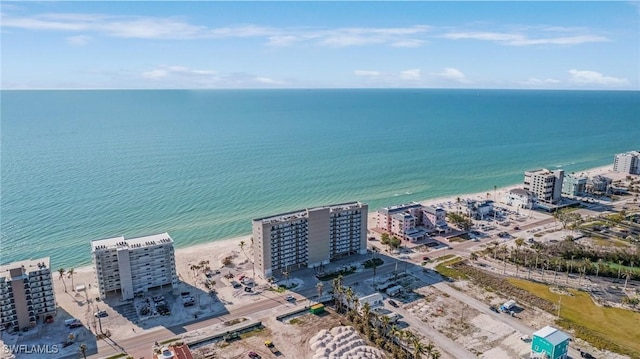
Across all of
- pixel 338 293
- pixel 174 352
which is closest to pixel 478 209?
pixel 338 293

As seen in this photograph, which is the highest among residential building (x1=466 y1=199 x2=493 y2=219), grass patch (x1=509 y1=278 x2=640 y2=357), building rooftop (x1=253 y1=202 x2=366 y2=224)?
building rooftop (x1=253 y1=202 x2=366 y2=224)

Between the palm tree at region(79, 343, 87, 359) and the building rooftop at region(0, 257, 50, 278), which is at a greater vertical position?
the building rooftop at region(0, 257, 50, 278)

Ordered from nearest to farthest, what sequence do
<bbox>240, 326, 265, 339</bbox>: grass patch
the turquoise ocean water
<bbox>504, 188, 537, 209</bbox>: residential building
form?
<bbox>240, 326, 265, 339</bbox>: grass patch
the turquoise ocean water
<bbox>504, 188, 537, 209</bbox>: residential building

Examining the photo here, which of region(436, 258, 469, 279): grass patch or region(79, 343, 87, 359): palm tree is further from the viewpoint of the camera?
region(436, 258, 469, 279): grass patch

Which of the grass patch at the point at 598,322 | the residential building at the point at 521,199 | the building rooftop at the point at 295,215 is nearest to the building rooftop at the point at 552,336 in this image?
the grass patch at the point at 598,322

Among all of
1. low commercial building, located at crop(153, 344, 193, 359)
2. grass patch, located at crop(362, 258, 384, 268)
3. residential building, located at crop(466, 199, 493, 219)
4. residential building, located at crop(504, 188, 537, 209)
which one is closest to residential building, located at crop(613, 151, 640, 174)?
residential building, located at crop(504, 188, 537, 209)

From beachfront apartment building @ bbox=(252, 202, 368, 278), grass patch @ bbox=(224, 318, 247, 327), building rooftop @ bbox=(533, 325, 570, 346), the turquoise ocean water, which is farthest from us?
the turquoise ocean water

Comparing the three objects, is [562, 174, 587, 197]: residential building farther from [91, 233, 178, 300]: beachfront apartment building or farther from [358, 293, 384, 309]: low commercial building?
[91, 233, 178, 300]: beachfront apartment building
